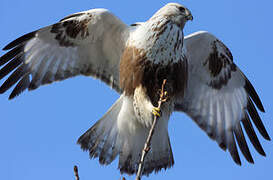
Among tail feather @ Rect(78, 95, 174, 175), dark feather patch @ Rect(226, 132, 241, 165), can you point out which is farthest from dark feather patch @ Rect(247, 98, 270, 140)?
tail feather @ Rect(78, 95, 174, 175)

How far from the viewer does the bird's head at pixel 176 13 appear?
5732 millimetres

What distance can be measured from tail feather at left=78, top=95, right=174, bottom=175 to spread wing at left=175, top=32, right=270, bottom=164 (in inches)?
29.1

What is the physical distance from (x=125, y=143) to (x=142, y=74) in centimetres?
109

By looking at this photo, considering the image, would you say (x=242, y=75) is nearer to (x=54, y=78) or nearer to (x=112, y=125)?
(x=112, y=125)

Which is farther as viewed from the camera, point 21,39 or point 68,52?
point 68,52

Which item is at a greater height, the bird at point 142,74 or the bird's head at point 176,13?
the bird's head at point 176,13

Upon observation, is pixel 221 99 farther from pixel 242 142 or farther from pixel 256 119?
pixel 242 142

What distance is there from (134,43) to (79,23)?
0.80 meters

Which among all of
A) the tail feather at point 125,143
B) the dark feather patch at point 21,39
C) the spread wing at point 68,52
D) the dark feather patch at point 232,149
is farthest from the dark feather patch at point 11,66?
the dark feather patch at point 232,149

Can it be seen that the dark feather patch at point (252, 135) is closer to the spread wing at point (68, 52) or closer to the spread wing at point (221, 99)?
the spread wing at point (221, 99)

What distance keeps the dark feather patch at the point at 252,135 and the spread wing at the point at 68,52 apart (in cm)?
197

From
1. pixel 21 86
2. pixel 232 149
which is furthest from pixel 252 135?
pixel 21 86

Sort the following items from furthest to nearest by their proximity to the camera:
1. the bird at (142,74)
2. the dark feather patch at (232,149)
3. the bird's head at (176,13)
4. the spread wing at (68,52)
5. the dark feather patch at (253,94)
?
the dark feather patch at (253,94), the dark feather patch at (232,149), the spread wing at (68,52), the bird's head at (176,13), the bird at (142,74)

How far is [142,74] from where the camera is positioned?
218 inches
